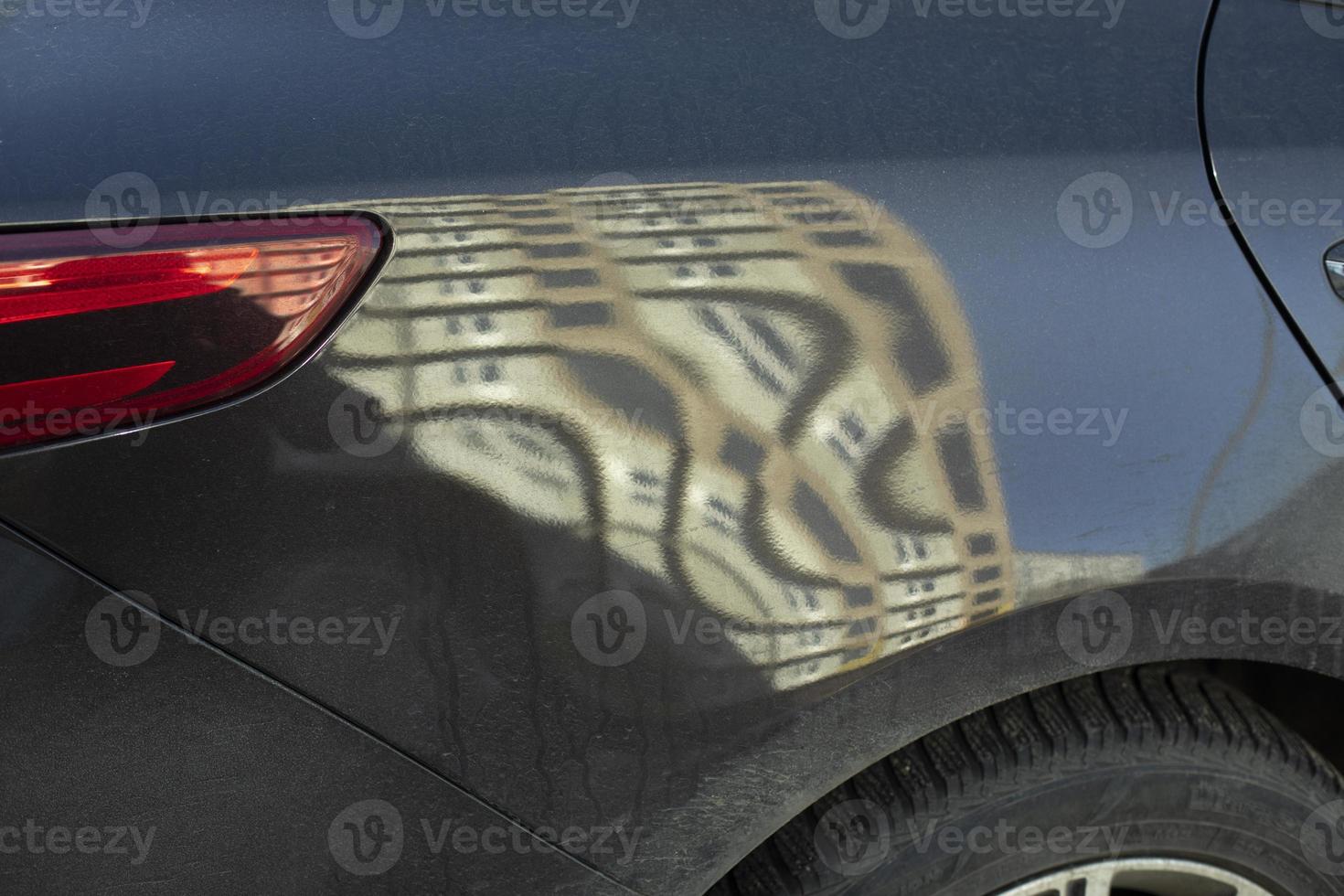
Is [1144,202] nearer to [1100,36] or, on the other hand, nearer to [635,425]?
[1100,36]

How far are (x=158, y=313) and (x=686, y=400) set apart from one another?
1.58 feet

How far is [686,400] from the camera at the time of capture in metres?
1.08

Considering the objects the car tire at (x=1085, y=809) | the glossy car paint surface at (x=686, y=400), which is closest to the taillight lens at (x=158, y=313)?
the glossy car paint surface at (x=686, y=400)

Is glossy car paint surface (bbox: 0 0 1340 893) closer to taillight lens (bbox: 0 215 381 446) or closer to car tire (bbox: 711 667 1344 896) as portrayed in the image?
taillight lens (bbox: 0 215 381 446)

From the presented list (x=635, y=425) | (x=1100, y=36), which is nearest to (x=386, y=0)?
(x=635, y=425)

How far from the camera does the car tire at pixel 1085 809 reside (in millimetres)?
1354

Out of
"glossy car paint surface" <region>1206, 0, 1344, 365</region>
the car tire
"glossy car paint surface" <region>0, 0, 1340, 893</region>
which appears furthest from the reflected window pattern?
"glossy car paint surface" <region>1206, 0, 1344, 365</region>

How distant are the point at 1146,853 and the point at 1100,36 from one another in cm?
103

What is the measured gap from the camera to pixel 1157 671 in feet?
4.95

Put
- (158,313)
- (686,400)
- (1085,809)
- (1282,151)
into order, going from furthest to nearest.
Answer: (1085,809) → (1282,151) → (686,400) → (158,313)

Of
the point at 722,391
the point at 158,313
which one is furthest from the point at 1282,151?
the point at 158,313

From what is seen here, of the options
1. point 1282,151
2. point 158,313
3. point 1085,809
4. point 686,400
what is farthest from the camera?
point 1085,809

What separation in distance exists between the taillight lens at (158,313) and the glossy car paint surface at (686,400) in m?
0.03

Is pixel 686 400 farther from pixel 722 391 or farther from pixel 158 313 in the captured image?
pixel 158 313
